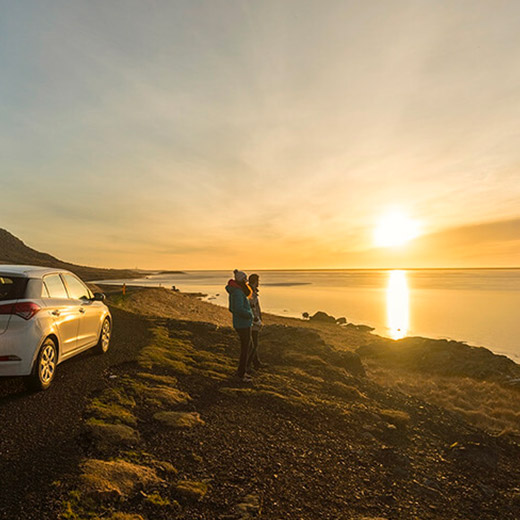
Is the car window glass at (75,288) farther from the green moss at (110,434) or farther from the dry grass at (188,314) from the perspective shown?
the dry grass at (188,314)

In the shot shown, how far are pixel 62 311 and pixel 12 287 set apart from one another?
1189 mm

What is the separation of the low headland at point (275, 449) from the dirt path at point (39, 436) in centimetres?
21

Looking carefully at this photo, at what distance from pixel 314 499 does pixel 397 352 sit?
55.5ft

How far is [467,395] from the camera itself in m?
14.1

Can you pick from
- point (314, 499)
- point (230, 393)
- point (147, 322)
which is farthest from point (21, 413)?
point (147, 322)

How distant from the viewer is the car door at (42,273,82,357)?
7348 millimetres

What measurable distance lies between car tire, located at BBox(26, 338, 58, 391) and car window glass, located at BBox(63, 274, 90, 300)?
5.56ft

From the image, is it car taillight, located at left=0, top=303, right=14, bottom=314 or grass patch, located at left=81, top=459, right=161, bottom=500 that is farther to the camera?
car taillight, located at left=0, top=303, right=14, bottom=314

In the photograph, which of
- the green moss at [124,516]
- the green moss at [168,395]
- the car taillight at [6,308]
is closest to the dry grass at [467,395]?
the green moss at [168,395]

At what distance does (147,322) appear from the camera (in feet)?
Answer: 57.0

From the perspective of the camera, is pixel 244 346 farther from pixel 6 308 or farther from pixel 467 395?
pixel 467 395

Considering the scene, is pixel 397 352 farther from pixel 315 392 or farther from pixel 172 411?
pixel 172 411

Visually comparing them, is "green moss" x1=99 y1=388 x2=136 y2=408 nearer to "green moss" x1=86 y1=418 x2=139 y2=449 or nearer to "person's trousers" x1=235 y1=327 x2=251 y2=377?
"green moss" x1=86 y1=418 x2=139 y2=449

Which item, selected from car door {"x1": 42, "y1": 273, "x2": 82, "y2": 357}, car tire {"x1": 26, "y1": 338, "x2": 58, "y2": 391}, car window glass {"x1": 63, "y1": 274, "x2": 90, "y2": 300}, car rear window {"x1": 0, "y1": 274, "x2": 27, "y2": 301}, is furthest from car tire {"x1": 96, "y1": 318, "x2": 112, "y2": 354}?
car rear window {"x1": 0, "y1": 274, "x2": 27, "y2": 301}
